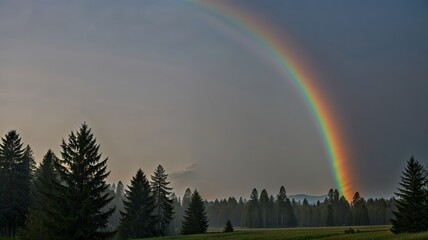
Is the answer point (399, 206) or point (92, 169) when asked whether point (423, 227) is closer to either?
point (399, 206)

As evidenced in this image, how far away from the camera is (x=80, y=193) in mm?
34312

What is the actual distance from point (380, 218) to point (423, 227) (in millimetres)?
114819

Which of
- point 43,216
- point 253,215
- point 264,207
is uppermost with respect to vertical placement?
point 264,207

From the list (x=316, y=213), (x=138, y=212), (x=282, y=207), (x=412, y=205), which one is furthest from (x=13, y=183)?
(x=316, y=213)

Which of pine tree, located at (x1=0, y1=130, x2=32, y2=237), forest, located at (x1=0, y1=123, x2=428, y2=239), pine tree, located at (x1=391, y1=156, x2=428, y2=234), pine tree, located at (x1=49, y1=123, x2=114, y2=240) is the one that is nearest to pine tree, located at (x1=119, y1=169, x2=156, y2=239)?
forest, located at (x1=0, y1=123, x2=428, y2=239)

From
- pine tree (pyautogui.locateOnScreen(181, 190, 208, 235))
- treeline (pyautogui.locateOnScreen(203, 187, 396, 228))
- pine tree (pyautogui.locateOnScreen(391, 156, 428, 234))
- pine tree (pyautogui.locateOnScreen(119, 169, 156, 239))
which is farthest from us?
treeline (pyautogui.locateOnScreen(203, 187, 396, 228))

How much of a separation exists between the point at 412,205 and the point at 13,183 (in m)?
51.7

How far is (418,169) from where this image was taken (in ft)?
152

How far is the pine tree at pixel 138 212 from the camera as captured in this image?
205ft

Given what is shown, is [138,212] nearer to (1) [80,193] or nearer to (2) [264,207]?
(1) [80,193]

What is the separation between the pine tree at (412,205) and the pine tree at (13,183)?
48.3m

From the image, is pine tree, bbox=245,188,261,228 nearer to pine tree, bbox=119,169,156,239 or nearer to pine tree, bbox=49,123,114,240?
pine tree, bbox=119,169,156,239

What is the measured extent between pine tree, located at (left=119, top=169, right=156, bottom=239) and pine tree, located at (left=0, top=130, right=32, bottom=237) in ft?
45.9

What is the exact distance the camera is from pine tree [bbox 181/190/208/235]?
69312 mm
